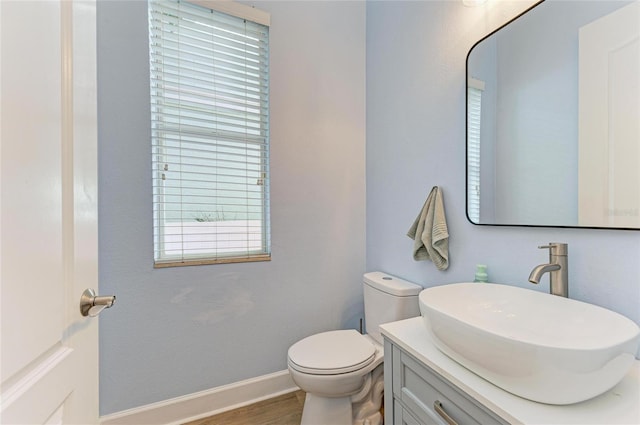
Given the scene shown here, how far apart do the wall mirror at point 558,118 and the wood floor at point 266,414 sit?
140cm

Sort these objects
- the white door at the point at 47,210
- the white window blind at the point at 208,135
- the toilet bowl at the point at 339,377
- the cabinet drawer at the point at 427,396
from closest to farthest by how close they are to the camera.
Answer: the white door at the point at 47,210 < the cabinet drawer at the point at 427,396 < the toilet bowl at the point at 339,377 < the white window blind at the point at 208,135

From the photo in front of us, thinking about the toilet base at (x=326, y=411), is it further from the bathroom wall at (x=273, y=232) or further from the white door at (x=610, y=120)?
the white door at (x=610, y=120)

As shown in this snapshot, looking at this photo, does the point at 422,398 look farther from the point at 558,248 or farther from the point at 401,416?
the point at 558,248

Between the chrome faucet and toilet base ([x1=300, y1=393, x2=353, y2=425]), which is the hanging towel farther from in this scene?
toilet base ([x1=300, y1=393, x2=353, y2=425])

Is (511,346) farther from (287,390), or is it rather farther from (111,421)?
(111,421)

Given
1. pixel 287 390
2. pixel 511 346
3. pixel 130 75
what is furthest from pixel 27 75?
pixel 287 390

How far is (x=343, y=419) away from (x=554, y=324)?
3.44 ft

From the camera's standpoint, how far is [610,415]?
20.2 inches

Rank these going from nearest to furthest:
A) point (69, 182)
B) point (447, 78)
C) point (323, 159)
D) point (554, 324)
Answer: point (69, 182), point (554, 324), point (447, 78), point (323, 159)

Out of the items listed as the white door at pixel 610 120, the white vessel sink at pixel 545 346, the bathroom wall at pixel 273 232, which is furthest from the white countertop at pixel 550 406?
the bathroom wall at pixel 273 232

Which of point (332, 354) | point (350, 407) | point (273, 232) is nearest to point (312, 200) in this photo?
point (273, 232)

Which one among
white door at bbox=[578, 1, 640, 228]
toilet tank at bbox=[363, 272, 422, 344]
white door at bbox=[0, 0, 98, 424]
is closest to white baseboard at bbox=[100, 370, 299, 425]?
toilet tank at bbox=[363, 272, 422, 344]

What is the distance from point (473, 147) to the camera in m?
1.16

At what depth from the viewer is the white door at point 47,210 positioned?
0.41 metres
